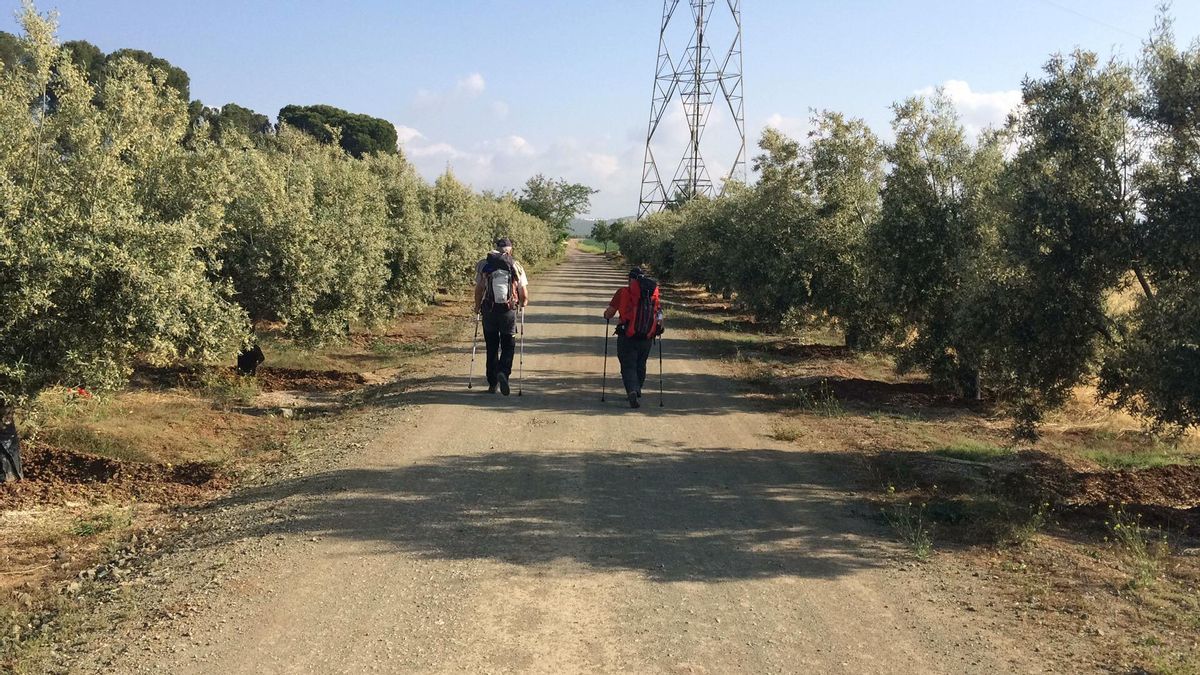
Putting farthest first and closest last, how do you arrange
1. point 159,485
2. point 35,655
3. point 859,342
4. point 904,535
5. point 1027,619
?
1. point 859,342
2. point 159,485
3. point 904,535
4. point 1027,619
5. point 35,655

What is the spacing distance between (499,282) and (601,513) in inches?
203

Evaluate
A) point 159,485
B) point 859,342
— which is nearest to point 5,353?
point 159,485

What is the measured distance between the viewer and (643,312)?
1222 cm

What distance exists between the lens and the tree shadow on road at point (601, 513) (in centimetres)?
636

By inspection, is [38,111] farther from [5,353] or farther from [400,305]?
[400,305]

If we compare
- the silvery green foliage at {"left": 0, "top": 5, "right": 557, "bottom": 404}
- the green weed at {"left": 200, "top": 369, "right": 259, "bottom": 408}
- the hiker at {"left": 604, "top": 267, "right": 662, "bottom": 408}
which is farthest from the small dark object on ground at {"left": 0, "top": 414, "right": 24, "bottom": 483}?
the hiker at {"left": 604, "top": 267, "right": 662, "bottom": 408}

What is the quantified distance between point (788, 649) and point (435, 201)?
27561 millimetres

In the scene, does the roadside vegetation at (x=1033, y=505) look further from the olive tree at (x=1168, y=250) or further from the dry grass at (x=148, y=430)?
the dry grass at (x=148, y=430)

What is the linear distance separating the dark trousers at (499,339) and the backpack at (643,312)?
67.6 inches

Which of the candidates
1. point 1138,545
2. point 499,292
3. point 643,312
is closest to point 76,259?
point 499,292

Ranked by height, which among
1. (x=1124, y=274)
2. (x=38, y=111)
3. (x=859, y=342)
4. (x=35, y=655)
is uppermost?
(x=38, y=111)

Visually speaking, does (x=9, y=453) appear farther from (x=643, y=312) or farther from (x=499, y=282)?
(x=643, y=312)

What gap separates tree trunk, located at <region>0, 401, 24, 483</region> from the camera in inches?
327

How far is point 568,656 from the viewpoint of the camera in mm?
4777
